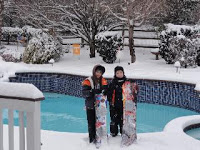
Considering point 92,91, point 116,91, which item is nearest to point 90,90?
point 92,91

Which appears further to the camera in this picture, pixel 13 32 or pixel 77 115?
pixel 13 32

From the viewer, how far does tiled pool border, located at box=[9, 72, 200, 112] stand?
10984 millimetres

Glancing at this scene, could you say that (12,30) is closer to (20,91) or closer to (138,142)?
(138,142)

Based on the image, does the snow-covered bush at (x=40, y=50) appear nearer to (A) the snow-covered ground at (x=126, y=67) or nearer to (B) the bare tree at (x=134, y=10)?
(A) the snow-covered ground at (x=126, y=67)

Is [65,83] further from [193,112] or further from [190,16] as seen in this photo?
[190,16]

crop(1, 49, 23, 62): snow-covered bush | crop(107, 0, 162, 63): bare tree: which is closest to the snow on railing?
crop(107, 0, 162, 63): bare tree

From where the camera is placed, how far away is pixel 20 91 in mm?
3127

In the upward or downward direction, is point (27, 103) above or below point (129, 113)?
above

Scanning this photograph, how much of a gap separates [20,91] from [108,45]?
44.0ft

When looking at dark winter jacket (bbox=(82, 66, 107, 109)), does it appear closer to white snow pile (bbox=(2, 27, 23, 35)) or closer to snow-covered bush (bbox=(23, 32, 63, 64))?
snow-covered bush (bbox=(23, 32, 63, 64))

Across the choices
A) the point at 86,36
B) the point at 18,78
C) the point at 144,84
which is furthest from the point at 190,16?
the point at 18,78

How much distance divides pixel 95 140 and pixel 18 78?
840cm

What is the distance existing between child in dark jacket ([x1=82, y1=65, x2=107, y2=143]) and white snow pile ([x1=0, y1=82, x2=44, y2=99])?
2.73m

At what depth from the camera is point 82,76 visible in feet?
41.4
